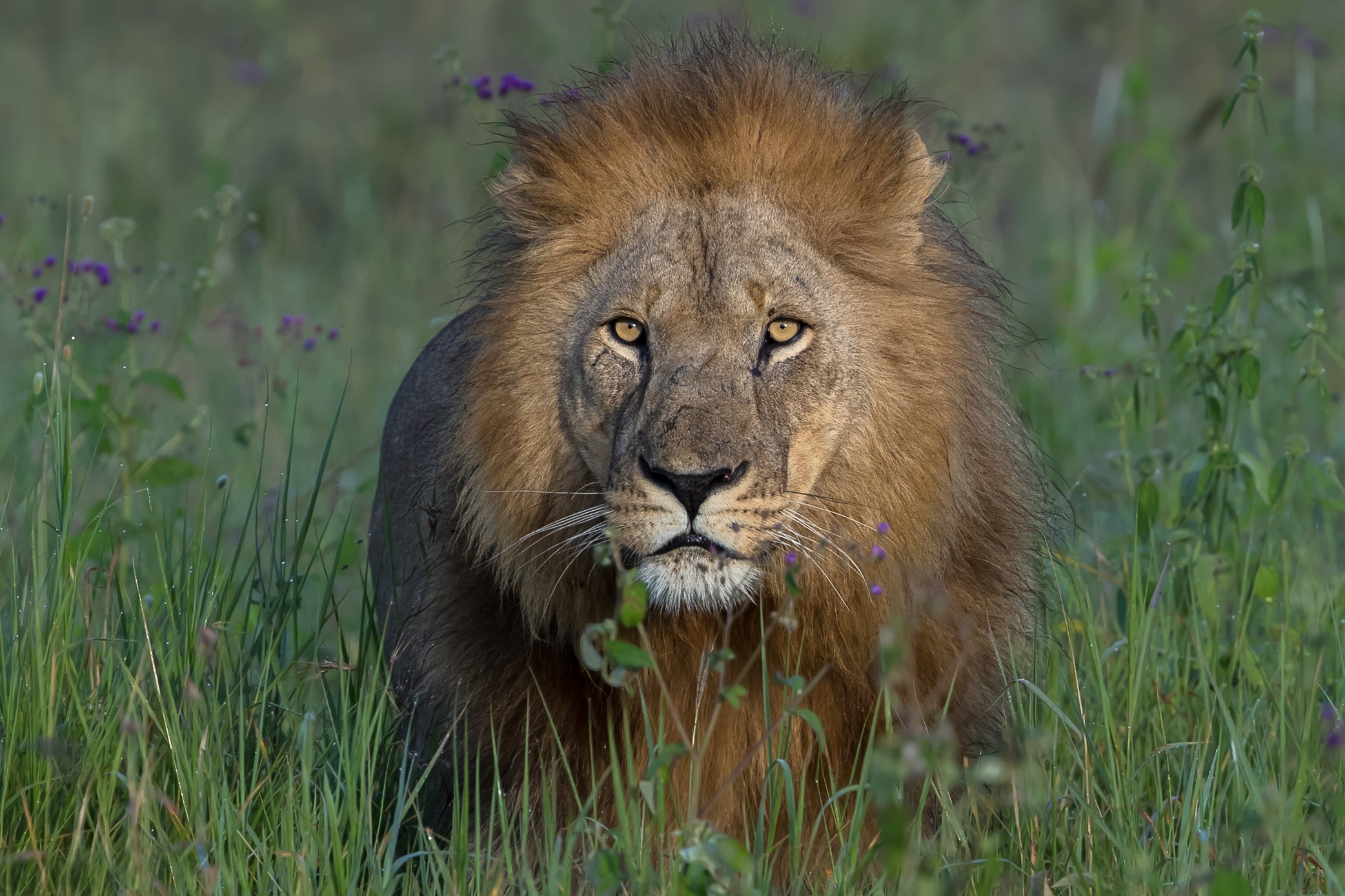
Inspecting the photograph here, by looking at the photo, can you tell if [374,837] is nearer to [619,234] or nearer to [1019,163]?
[619,234]

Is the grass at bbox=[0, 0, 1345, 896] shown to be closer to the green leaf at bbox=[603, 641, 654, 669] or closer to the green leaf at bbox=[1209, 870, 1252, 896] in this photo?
the green leaf at bbox=[1209, 870, 1252, 896]

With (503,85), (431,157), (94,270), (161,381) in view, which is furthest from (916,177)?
(431,157)

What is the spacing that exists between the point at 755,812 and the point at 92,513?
5.83ft

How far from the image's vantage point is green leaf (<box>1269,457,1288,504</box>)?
3.88m

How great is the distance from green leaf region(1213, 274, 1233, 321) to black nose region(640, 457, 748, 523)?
163cm

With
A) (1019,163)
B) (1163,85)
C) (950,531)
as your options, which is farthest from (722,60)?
(1163,85)

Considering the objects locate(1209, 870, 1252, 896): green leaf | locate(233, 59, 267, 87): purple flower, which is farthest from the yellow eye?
locate(233, 59, 267, 87): purple flower

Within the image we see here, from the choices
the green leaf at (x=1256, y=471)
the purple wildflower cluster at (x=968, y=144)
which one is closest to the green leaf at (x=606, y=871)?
the green leaf at (x=1256, y=471)

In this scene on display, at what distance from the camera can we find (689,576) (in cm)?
285

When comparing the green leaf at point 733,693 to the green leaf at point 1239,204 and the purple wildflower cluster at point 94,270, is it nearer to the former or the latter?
the green leaf at point 1239,204

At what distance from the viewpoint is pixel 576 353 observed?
129 inches

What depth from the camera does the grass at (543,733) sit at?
9.56 feet

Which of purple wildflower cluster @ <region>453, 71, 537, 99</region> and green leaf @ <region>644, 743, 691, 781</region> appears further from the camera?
purple wildflower cluster @ <region>453, 71, 537, 99</region>

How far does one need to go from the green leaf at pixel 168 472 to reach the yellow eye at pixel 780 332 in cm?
203
